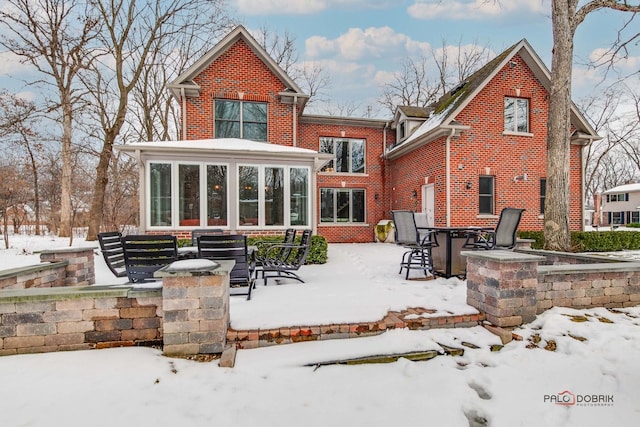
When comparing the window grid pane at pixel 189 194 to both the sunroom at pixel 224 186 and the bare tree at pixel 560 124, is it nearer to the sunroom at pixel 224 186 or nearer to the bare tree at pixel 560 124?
the sunroom at pixel 224 186

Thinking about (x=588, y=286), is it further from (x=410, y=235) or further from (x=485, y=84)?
(x=485, y=84)

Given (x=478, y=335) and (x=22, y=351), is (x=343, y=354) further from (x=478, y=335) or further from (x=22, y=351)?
(x=22, y=351)

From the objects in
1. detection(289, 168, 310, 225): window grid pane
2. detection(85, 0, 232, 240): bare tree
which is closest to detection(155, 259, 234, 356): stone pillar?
detection(289, 168, 310, 225): window grid pane

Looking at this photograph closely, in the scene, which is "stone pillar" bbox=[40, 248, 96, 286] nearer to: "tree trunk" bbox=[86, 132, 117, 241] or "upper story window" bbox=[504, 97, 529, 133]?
"tree trunk" bbox=[86, 132, 117, 241]

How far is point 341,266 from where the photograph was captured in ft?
21.6

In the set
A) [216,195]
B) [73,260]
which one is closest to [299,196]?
[216,195]

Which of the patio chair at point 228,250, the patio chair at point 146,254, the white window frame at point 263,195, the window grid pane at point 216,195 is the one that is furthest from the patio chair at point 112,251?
the white window frame at point 263,195

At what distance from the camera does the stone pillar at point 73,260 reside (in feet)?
13.6

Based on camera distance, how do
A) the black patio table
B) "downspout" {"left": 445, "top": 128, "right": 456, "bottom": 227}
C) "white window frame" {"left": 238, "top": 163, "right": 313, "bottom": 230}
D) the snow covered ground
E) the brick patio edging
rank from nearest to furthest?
the snow covered ground, the brick patio edging, the black patio table, "white window frame" {"left": 238, "top": 163, "right": 313, "bottom": 230}, "downspout" {"left": 445, "top": 128, "right": 456, "bottom": 227}

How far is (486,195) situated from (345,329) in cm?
910

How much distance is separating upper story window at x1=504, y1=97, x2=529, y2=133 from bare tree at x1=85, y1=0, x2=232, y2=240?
12850 mm

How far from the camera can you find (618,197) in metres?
30.3

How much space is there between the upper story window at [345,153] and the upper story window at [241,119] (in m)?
3.05

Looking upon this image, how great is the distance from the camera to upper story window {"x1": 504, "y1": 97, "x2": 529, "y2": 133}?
10.2 m
